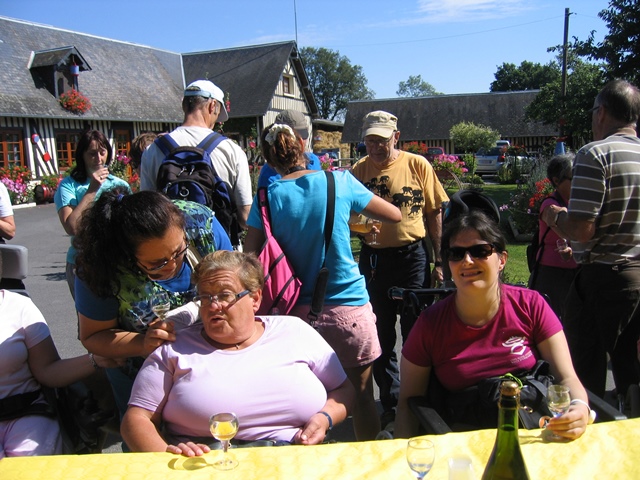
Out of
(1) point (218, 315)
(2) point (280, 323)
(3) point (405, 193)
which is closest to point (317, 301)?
(2) point (280, 323)

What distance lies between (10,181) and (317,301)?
20145 millimetres

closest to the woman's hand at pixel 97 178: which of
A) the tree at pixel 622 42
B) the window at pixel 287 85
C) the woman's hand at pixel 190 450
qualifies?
the woman's hand at pixel 190 450

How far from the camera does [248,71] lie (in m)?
35.1

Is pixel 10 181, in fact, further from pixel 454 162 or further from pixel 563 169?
pixel 563 169

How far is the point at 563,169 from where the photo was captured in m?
3.92

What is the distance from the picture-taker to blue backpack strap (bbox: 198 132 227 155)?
3.36 meters

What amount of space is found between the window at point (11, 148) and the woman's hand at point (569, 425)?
2362 cm

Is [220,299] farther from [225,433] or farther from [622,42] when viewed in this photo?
[622,42]

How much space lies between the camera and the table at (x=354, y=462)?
170 centimetres

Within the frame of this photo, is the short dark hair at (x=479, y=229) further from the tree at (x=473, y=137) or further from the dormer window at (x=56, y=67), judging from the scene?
the tree at (x=473, y=137)

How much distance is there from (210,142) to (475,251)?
1825mm

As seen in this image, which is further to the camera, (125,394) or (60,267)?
(60,267)

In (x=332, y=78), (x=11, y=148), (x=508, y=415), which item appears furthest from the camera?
(x=332, y=78)

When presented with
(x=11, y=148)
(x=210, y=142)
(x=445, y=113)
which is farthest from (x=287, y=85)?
(x=210, y=142)
